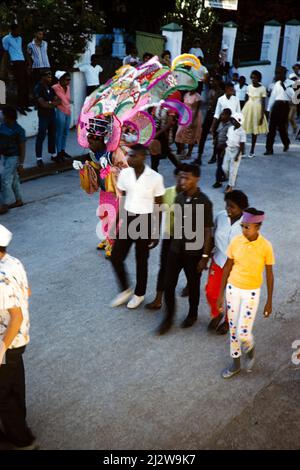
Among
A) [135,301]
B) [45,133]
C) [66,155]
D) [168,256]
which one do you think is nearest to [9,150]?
[45,133]

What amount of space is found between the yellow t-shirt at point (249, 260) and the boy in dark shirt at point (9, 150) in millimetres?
4585

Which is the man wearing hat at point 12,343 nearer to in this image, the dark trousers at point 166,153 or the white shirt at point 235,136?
the white shirt at point 235,136

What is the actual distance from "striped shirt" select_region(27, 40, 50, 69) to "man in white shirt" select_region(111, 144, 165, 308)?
7.39m

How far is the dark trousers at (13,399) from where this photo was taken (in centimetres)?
365

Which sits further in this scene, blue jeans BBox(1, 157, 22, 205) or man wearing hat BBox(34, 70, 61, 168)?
man wearing hat BBox(34, 70, 61, 168)

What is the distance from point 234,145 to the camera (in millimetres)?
8992

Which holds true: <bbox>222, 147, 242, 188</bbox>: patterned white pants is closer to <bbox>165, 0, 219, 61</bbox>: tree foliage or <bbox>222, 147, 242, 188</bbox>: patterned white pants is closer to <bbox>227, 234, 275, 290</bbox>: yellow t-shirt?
<bbox>227, 234, 275, 290</bbox>: yellow t-shirt

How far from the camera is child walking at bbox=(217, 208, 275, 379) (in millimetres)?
4422

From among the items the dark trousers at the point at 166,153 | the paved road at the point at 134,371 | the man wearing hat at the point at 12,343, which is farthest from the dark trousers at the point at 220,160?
the man wearing hat at the point at 12,343

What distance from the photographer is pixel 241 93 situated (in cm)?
1450

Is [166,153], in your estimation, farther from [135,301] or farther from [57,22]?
[135,301]

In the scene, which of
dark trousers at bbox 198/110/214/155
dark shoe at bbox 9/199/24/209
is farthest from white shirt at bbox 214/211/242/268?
dark trousers at bbox 198/110/214/155

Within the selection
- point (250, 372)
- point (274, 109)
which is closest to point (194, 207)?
point (250, 372)
